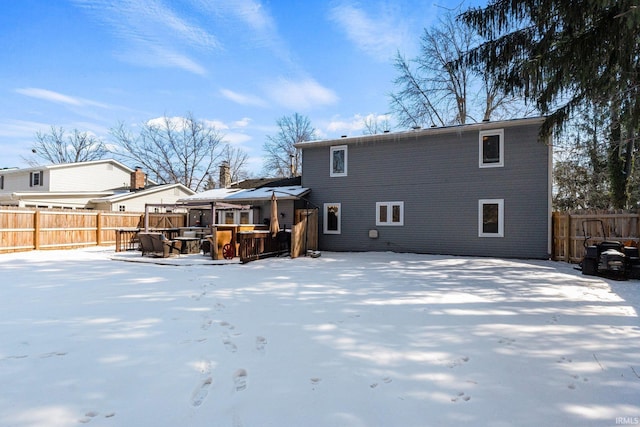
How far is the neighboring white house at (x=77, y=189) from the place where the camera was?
18.6m

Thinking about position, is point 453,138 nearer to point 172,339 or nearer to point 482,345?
point 482,345

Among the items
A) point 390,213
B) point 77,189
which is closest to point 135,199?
point 77,189

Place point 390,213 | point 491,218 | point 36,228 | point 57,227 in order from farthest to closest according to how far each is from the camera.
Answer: point 57,227, point 390,213, point 36,228, point 491,218

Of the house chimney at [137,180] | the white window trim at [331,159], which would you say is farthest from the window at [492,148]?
the house chimney at [137,180]

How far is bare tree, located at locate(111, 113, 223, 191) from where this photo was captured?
30438 mm

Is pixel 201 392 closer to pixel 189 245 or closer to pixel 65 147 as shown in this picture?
pixel 189 245

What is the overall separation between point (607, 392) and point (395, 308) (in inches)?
102

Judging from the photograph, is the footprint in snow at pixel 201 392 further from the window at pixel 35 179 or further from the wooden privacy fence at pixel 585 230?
the window at pixel 35 179

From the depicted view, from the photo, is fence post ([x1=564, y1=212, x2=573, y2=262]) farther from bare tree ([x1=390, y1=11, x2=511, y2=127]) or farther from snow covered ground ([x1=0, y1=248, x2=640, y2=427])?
bare tree ([x1=390, y1=11, x2=511, y2=127])

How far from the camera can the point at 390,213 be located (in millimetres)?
13227

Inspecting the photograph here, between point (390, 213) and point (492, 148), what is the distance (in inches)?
168

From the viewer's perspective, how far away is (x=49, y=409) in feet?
7.46

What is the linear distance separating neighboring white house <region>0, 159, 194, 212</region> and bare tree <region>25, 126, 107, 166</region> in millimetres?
11109

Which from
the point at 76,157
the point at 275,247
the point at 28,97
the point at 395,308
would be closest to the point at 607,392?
the point at 395,308
